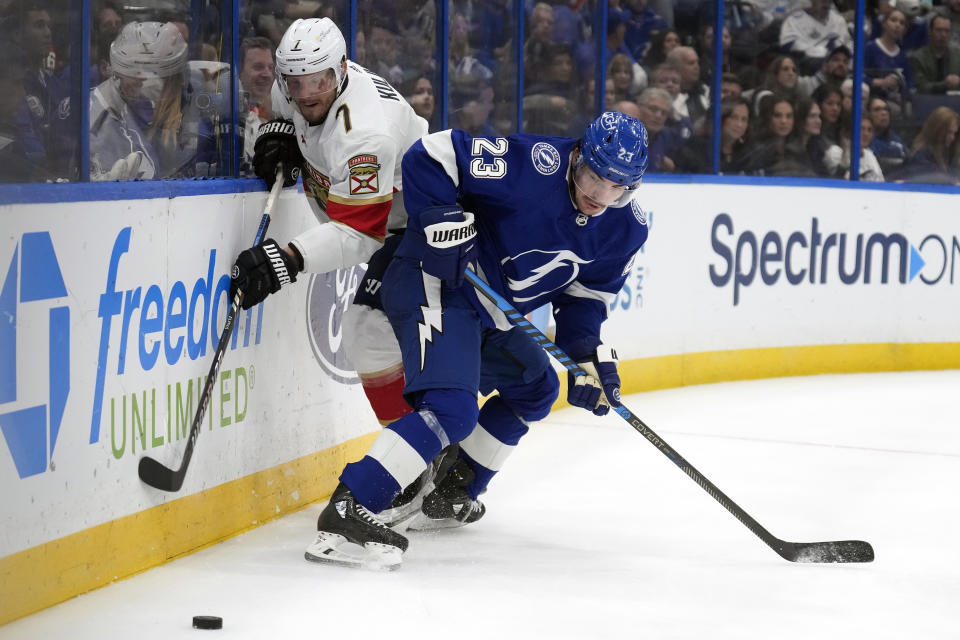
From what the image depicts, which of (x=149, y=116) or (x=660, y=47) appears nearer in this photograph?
(x=149, y=116)

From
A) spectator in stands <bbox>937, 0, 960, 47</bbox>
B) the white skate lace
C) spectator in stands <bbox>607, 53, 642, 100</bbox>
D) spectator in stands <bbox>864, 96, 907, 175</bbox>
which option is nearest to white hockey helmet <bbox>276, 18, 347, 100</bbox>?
the white skate lace

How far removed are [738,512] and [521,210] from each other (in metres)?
0.88

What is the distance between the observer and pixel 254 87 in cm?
→ 355

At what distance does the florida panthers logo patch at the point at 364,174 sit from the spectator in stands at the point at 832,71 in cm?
370

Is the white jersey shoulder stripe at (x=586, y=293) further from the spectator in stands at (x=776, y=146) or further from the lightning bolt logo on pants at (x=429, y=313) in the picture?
the spectator in stands at (x=776, y=146)

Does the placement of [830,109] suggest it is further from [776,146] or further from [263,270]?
[263,270]

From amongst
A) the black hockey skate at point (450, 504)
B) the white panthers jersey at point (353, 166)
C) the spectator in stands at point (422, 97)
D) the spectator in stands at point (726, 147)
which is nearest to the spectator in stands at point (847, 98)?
the spectator in stands at point (726, 147)

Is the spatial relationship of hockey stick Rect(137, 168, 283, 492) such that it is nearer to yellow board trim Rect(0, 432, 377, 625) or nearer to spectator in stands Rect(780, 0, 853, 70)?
yellow board trim Rect(0, 432, 377, 625)

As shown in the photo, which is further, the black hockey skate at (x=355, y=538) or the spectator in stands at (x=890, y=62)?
the spectator in stands at (x=890, y=62)

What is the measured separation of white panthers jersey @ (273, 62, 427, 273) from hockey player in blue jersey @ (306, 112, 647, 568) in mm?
111

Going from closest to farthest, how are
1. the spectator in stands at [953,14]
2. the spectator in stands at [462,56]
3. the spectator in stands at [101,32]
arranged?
the spectator in stands at [101,32] → the spectator in stands at [462,56] → the spectator in stands at [953,14]

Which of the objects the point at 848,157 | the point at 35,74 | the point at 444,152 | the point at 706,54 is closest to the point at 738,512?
the point at 444,152

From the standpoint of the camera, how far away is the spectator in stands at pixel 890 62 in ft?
20.8

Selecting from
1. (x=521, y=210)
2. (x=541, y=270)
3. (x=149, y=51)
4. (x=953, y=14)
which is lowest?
(x=541, y=270)
